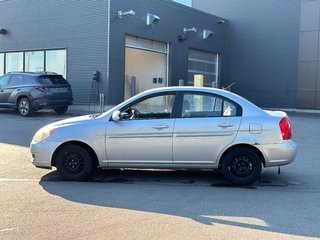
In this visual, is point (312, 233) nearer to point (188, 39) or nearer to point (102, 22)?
point (102, 22)

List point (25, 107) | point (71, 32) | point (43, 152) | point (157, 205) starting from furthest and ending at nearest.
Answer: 1. point (71, 32)
2. point (25, 107)
3. point (43, 152)
4. point (157, 205)

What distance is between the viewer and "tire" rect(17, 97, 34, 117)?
18016mm

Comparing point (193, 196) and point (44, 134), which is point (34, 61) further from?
point (193, 196)

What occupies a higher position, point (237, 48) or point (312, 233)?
point (237, 48)

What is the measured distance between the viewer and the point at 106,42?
2067 centimetres

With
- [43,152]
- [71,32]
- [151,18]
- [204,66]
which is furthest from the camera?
[204,66]

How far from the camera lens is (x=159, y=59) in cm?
2481

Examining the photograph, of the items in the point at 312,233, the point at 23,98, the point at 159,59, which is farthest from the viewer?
the point at 159,59

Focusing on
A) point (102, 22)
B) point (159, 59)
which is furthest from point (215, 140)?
point (159, 59)

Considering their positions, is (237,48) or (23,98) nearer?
(23,98)

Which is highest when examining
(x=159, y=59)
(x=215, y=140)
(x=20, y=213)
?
(x=159, y=59)

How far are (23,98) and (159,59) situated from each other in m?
8.98

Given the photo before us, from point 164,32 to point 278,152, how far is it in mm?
Answer: 18000

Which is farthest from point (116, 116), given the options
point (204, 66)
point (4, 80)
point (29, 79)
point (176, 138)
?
point (204, 66)
